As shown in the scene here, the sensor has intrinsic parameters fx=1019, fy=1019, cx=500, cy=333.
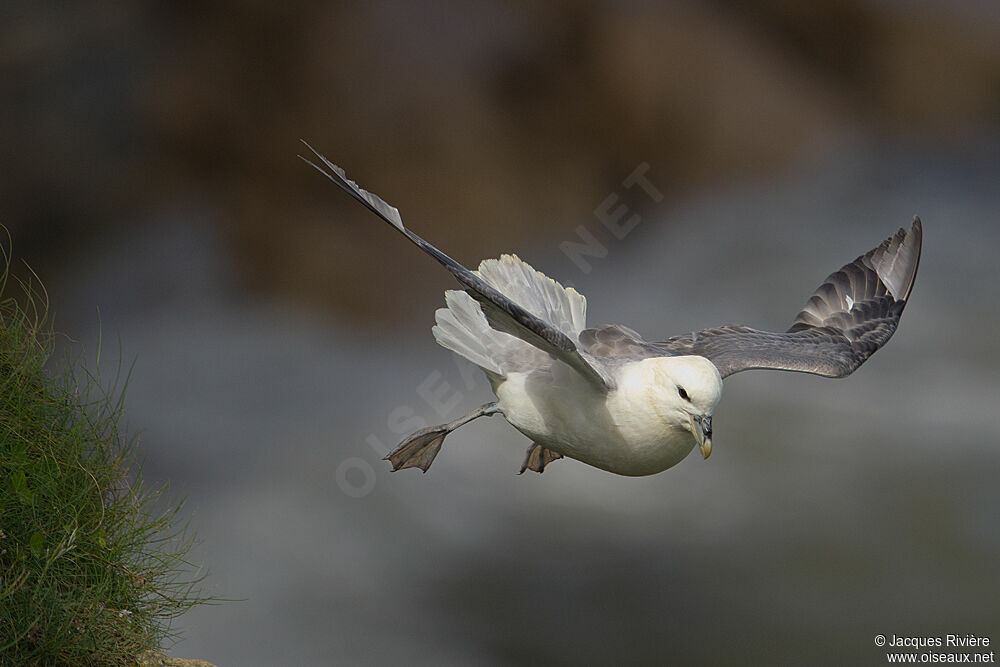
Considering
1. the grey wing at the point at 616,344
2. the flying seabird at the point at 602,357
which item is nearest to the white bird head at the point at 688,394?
the flying seabird at the point at 602,357

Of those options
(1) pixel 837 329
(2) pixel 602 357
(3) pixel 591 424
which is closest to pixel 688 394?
(3) pixel 591 424

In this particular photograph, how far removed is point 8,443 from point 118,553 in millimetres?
561

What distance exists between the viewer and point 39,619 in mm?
3334

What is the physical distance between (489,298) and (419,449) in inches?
71.4

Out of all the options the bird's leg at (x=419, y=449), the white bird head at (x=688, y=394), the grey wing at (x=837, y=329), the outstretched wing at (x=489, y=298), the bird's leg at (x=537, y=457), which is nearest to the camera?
the outstretched wing at (x=489, y=298)

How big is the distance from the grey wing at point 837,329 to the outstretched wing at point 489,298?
3.83 feet

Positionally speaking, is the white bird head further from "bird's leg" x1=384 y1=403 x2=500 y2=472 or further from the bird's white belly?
"bird's leg" x1=384 y1=403 x2=500 y2=472

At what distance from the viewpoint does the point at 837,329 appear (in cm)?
534

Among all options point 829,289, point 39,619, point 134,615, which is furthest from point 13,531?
point 829,289

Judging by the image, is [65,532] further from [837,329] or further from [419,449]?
[837,329]

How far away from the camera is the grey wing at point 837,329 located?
461 centimetres

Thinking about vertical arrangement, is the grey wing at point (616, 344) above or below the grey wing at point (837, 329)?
below

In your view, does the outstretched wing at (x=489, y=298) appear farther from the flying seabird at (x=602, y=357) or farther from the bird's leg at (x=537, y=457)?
the bird's leg at (x=537, y=457)

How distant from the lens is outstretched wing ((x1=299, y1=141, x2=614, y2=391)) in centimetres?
316
